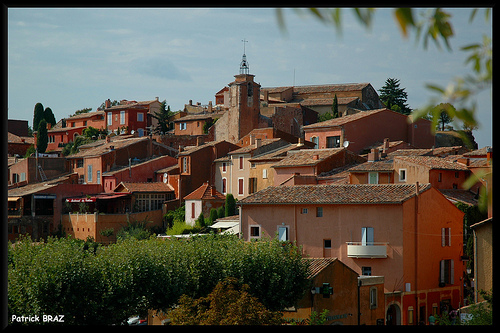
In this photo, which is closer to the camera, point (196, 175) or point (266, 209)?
point (266, 209)

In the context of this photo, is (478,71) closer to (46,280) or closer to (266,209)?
(46,280)

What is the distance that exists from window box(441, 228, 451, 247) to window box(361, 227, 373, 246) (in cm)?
287

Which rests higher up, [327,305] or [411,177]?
[411,177]

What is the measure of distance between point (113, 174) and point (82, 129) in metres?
22.8

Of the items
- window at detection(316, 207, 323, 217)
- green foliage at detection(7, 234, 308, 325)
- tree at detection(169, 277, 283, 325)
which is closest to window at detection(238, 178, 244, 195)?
window at detection(316, 207, 323, 217)

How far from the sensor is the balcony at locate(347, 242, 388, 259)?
2727cm

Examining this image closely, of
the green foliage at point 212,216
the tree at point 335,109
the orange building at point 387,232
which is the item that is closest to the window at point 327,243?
the orange building at point 387,232

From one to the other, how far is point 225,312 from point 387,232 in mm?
10746

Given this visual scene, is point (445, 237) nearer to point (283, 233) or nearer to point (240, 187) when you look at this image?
point (283, 233)

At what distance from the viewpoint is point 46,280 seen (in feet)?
63.9

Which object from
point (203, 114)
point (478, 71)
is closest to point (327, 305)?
point (478, 71)

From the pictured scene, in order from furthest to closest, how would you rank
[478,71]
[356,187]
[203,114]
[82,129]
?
1. [82,129]
2. [203,114]
3. [356,187]
4. [478,71]

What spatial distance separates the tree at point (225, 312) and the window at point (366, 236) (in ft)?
30.5

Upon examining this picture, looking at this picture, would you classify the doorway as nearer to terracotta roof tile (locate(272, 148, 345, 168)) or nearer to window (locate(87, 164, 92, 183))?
terracotta roof tile (locate(272, 148, 345, 168))
